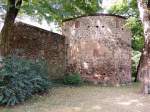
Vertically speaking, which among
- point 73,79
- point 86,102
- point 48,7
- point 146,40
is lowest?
point 86,102

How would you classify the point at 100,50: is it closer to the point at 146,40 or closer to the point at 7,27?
the point at 146,40

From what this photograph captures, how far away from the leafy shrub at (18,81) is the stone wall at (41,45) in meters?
1.96

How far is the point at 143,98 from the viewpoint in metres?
9.17

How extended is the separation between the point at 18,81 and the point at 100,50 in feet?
18.1

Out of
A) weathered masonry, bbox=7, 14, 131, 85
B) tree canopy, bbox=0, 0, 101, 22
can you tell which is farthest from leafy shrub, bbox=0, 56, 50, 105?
weathered masonry, bbox=7, 14, 131, 85

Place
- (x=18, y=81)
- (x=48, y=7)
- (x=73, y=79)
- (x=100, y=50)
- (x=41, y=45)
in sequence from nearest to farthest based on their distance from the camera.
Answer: (x=18, y=81) < (x=48, y=7) < (x=73, y=79) < (x=41, y=45) < (x=100, y=50)

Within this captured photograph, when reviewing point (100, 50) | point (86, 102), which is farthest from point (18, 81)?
point (100, 50)

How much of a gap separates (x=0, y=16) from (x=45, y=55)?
2612mm

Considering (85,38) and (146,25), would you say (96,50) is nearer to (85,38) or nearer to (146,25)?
(85,38)

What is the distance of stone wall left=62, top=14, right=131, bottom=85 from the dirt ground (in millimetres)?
2704

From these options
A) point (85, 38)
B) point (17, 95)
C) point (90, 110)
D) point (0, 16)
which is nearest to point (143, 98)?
point (90, 110)

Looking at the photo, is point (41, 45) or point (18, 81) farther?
point (41, 45)

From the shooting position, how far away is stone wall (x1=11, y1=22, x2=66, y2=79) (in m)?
11.3

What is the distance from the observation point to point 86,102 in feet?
27.4
